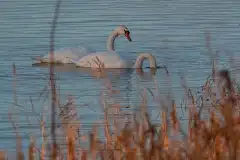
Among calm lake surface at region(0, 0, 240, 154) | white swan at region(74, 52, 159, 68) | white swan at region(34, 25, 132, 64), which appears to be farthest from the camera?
white swan at region(34, 25, 132, 64)

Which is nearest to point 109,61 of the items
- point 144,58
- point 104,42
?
point 144,58

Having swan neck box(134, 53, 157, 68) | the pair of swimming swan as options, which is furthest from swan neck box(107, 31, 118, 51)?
swan neck box(134, 53, 157, 68)

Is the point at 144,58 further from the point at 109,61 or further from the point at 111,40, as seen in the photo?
the point at 111,40

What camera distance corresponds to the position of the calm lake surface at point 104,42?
10.6 m

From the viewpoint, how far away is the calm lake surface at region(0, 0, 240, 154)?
10641 mm

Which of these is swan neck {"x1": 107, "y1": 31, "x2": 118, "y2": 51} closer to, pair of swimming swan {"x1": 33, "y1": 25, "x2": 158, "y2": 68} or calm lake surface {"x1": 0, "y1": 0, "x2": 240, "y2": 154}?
pair of swimming swan {"x1": 33, "y1": 25, "x2": 158, "y2": 68}

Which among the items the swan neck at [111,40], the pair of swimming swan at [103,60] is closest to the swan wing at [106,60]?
the pair of swimming swan at [103,60]

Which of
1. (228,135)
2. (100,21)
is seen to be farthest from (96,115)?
(100,21)

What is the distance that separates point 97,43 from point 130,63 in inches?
83.6

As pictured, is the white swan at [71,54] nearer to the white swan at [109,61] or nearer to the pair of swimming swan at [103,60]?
the pair of swimming swan at [103,60]

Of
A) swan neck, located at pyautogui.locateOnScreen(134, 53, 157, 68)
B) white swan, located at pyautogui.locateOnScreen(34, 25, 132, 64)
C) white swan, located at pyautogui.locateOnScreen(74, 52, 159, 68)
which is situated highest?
white swan, located at pyautogui.locateOnScreen(34, 25, 132, 64)

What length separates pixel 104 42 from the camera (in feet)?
54.4

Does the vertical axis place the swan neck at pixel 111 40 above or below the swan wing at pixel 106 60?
above

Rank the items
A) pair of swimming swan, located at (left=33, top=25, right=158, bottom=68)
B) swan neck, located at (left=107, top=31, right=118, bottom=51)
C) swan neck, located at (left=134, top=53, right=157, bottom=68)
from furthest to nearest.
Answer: swan neck, located at (left=107, top=31, right=118, bottom=51), pair of swimming swan, located at (left=33, top=25, right=158, bottom=68), swan neck, located at (left=134, top=53, right=157, bottom=68)
